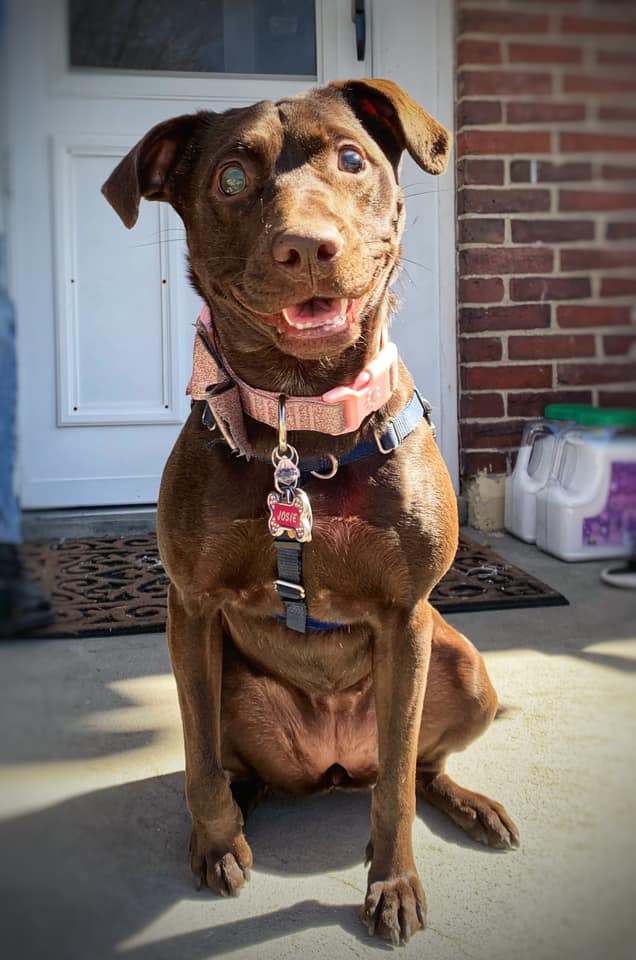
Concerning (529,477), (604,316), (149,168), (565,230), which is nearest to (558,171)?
(565,230)

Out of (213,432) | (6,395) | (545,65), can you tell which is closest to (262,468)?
(213,432)

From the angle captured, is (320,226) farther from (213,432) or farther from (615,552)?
(615,552)

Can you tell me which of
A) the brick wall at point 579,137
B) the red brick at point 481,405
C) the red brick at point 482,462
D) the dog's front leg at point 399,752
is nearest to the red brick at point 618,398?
the brick wall at point 579,137

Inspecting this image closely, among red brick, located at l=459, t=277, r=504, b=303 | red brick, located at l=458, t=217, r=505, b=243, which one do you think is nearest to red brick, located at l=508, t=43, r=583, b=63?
red brick, located at l=458, t=217, r=505, b=243

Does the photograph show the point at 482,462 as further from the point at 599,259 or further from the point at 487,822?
the point at 599,259

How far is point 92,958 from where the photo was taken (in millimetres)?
903

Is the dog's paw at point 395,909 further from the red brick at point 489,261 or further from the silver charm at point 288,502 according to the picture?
the red brick at point 489,261

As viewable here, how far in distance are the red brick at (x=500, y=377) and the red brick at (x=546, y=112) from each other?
105 inches

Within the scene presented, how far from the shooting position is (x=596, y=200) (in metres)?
0.40

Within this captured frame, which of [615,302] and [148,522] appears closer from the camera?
[615,302]

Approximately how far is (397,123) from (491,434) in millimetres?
2252

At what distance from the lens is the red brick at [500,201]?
2.10 feet

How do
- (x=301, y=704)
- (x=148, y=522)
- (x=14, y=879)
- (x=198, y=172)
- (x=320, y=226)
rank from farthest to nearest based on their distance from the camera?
1. (x=148, y=522)
2. (x=301, y=704)
3. (x=198, y=172)
4. (x=320, y=226)
5. (x=14, y=879)

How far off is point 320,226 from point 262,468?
1.22 feet
